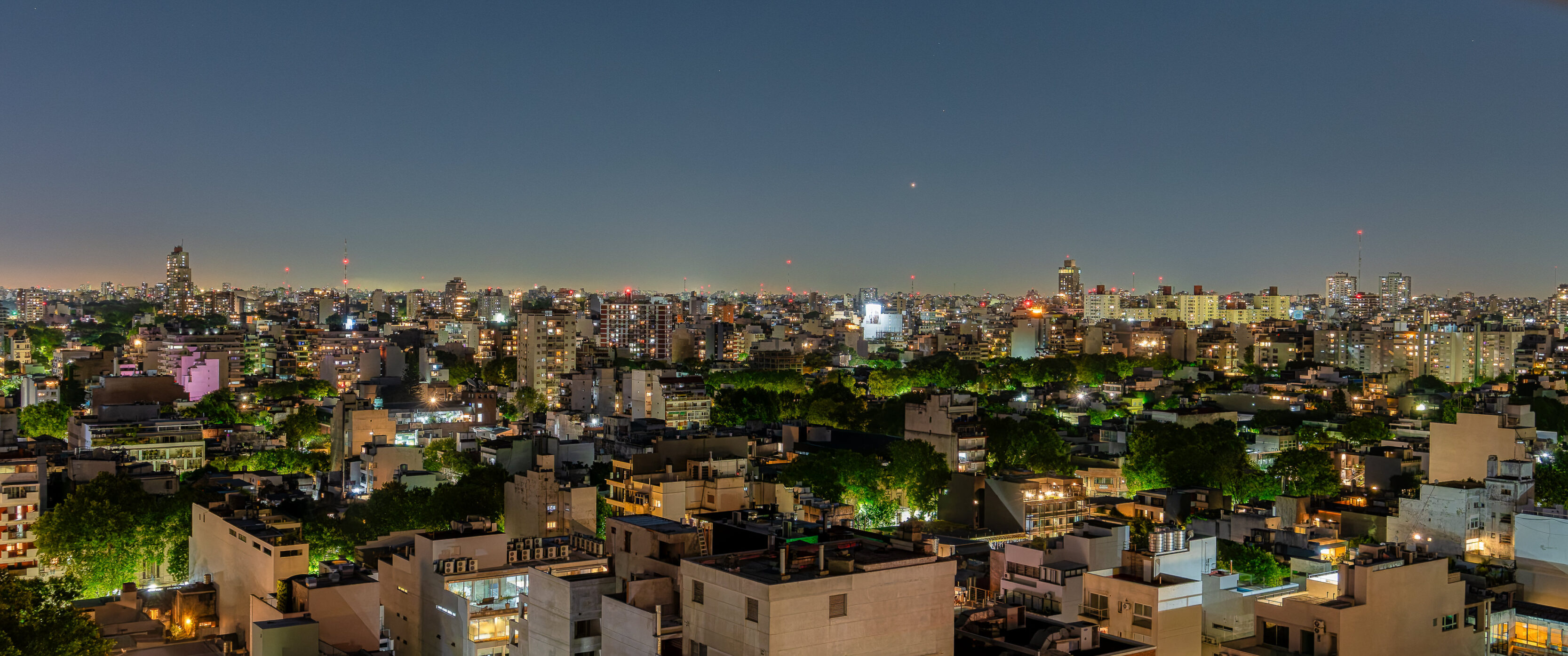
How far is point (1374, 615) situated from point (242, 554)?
487 inches

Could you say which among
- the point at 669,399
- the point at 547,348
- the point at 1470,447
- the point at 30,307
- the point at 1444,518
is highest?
the point at 30,307

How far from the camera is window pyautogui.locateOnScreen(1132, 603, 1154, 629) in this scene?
9.59 metres

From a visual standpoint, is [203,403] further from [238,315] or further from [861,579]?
[238,315]

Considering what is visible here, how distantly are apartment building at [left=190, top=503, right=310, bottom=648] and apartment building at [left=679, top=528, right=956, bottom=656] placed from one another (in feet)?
27.4

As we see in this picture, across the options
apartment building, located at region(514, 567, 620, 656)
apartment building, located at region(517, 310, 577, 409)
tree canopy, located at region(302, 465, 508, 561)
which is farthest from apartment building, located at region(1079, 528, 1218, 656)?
apartment building, located at region(517, 310, 577, 409)

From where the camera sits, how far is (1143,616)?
9.66 metres

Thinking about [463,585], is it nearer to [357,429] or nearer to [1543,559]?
[1543,559]

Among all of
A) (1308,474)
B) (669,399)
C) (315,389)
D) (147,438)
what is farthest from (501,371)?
(1308,474)

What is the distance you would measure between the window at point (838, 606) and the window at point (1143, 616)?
3.91 metres

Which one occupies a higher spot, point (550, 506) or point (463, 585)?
point (463, 585)

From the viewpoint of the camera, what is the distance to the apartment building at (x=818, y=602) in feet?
21.2

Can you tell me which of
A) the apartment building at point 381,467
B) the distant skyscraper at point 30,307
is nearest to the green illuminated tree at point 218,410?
the apartment building at point 381,467

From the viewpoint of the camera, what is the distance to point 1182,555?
35.8 feet

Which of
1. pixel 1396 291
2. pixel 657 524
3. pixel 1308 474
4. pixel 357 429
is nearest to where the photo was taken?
pixel 657 524
